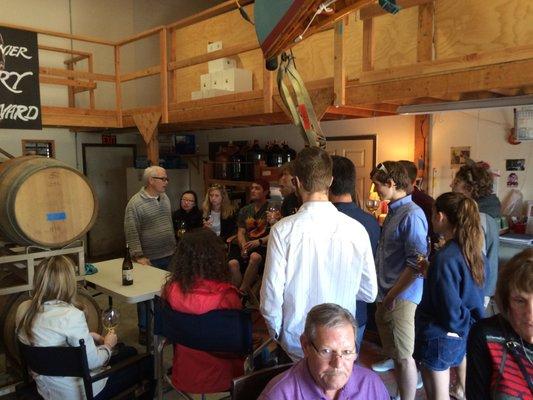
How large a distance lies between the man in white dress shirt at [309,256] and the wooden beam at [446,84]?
5.62ft

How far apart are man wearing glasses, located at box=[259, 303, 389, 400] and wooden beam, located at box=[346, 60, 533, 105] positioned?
228 centimetres

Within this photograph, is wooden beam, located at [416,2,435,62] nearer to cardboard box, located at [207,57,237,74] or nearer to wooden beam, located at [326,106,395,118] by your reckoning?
wooden beam, located at [326,106,395,118]

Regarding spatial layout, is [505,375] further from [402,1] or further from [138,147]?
[138,147]

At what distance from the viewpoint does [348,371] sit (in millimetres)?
1415

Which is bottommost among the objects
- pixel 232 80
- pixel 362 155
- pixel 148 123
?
pixel 362 155

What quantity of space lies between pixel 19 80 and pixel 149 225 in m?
2.33

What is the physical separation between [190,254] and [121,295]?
836 mm

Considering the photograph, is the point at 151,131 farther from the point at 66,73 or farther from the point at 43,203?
the point at 43,203

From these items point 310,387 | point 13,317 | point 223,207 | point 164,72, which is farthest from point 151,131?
point 310,387

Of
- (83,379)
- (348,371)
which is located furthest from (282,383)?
(83,379)

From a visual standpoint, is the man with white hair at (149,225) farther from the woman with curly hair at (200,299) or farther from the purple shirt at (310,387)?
the purple shirt at (310,387)

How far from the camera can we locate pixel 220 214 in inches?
194

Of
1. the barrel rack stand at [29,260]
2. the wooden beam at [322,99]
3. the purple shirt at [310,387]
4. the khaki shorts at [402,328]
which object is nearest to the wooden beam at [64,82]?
the barrel rack stand at [29,260]

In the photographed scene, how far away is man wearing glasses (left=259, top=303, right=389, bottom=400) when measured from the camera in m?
1.40
